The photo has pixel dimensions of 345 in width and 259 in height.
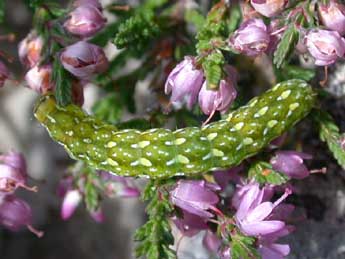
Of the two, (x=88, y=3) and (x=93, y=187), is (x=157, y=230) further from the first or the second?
(x=88, y=3)

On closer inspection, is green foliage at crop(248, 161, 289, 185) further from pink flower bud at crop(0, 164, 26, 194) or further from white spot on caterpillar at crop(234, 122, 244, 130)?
pink flower bud at crop(0, 164, 26, 194)

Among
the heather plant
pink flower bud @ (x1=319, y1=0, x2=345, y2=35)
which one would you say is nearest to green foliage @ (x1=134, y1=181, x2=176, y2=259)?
the heather plant

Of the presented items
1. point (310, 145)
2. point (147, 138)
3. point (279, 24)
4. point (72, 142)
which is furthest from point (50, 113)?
point (310, 145)

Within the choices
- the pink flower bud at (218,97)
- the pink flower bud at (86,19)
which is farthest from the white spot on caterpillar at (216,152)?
the pink flower bud at (86,19)

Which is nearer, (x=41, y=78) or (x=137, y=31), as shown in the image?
(x=41, y=78)

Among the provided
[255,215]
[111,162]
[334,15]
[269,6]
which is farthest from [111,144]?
[334,15]
